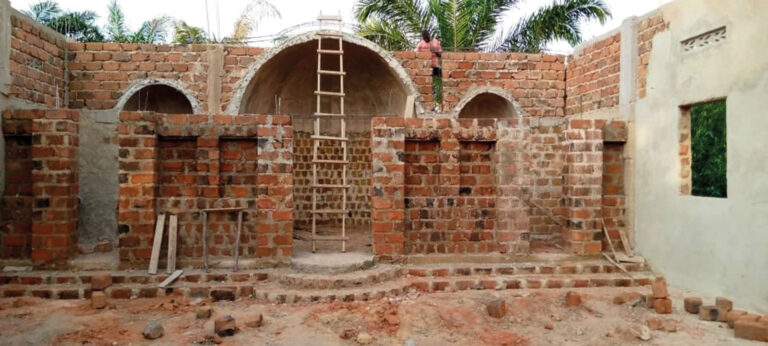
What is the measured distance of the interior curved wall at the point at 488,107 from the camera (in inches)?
392

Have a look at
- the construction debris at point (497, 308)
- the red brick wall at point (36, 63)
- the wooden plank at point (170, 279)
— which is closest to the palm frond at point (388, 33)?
the red brick wall at point (36, 63)

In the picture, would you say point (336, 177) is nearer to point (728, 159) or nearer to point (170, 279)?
point (170, 279)

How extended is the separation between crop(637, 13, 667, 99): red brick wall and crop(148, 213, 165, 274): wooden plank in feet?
21.7

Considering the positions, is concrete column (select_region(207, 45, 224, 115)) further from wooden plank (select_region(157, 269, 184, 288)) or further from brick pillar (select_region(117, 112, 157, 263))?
wooden plank (select_region(157, 269, 184, 288))

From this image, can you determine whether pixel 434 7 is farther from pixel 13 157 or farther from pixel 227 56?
pixel 13 157

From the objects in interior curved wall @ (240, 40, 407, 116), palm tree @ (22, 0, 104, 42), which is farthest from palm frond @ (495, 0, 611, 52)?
palm tree @ (22, 0, 104, 42)

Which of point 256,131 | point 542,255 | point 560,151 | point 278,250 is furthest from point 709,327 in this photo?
point 256,131

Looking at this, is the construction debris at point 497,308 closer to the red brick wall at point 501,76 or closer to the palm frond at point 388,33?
the red brick wall at point 501,76

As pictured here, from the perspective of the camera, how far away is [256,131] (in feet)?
20.2

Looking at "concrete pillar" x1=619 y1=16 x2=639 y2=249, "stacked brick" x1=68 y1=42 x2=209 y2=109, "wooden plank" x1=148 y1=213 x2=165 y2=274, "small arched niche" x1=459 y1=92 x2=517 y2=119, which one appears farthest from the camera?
"small arched niche" x1=459 y1=92 x2=517 y2=119

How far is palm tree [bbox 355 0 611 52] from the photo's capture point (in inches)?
513

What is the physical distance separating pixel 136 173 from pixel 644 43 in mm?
6957

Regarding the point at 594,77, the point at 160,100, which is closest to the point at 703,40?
the point at 594,77

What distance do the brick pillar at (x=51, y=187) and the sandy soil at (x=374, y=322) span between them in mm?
767
